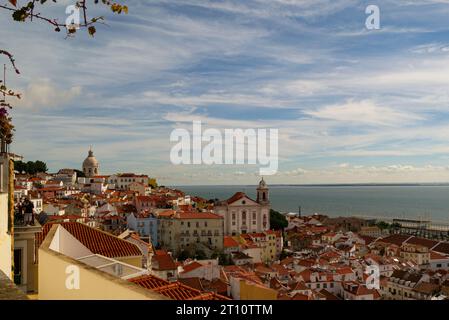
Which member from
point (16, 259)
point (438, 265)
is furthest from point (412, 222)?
point (16, 259)

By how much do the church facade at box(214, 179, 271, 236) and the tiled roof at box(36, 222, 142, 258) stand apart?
36.5 meters

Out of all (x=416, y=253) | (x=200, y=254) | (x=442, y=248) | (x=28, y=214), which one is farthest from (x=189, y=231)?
(x=28, y=214)

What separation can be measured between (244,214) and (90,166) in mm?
26464

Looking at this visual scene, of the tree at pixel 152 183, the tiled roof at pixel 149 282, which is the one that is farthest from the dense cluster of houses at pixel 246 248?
the tree at pixel 152 183

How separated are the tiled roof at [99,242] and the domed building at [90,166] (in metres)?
55.8

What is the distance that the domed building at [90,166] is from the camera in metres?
60.8

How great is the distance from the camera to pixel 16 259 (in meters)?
5.48

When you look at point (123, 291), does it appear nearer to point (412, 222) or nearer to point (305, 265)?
point (305, 265)

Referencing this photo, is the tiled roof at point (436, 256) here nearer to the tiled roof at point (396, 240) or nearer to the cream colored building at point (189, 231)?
the tiled roof at point (396, 240)

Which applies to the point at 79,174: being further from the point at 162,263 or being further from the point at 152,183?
the point at 162,263

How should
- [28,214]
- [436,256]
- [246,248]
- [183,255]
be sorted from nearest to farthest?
1. [28,214]
2. [183,255]
3. [246,248]
4. [436,256]

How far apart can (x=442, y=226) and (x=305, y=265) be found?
43.0 meters

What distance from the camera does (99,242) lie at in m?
6.74
